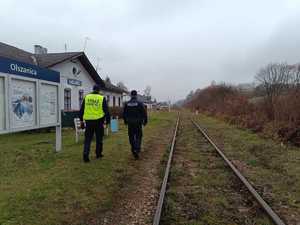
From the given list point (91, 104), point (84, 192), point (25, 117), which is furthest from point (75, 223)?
point (25, 117)

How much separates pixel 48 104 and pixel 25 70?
166 cm

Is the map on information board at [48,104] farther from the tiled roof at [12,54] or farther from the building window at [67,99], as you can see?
the building window at [67,99]

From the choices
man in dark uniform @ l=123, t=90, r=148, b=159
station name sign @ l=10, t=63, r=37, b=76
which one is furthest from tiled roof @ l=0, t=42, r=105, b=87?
man in dark uniform @ l=123, t=90, r=148, b=159

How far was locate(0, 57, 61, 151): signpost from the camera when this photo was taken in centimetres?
795

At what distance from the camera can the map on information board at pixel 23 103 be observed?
8344mm

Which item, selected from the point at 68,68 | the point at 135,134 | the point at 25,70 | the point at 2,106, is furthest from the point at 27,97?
the point at 68,68

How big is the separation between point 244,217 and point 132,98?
5.27 meters

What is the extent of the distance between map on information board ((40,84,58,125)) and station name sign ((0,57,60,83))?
30 centimetres

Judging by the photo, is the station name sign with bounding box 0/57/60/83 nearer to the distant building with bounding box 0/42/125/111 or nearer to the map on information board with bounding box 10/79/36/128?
the map on information board with bounding box 10/79/36/128

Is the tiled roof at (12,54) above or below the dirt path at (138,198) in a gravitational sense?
above

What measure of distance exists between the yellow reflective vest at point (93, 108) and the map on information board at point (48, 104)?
209 cm

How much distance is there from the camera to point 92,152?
396 inches

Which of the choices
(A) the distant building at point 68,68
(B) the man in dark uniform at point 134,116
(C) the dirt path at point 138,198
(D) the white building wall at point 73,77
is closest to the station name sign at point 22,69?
(B) the man in dark uniform at point 134,116

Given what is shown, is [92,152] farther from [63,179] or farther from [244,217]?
[244,217]
